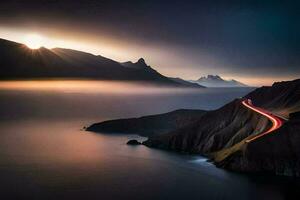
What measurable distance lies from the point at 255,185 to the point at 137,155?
203 feet

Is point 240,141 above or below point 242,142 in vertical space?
below

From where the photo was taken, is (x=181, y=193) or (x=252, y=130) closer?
(x=181, y=193)

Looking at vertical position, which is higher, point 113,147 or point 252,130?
point 252,130

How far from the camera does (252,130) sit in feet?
556

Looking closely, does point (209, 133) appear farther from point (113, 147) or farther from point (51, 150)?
point (51, 150)

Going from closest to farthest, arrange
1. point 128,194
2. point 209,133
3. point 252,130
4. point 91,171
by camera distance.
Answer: point 128,194 < point 91,171 < point 252,130 < point 209,133

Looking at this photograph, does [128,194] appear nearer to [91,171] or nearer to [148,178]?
[148,178]

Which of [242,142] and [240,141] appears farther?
[240,141]

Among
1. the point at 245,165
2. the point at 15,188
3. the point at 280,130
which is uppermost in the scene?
the point at 280,130

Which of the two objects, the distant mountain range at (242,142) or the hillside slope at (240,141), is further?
the hillside slope at (240,141)

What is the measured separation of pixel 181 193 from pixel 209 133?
234 feet

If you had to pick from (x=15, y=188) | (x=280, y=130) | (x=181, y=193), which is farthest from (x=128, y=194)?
(x=280, y=130)

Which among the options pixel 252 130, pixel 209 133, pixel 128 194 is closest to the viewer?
pixel 128 194

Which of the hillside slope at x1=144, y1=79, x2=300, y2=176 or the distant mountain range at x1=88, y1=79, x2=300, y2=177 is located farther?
the hillside slope at x1=144, y1=79, x2=300, y2=176
